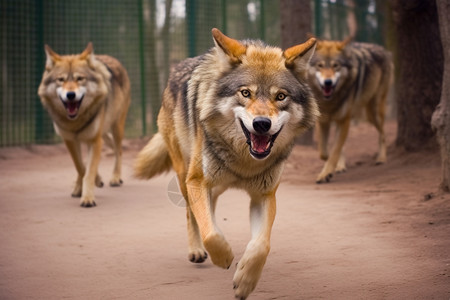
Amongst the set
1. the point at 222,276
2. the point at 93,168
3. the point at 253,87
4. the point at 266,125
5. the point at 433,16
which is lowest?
the point at 222,276

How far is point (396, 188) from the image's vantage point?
597 centimetres

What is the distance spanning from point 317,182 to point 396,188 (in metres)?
1.17

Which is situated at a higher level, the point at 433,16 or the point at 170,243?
the point at 433,16

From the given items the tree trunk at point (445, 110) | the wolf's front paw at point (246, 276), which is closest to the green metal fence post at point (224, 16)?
the tree trunk at point (445, 110)

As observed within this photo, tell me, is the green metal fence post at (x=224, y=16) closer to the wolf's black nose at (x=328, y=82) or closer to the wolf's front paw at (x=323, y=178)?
the wolf's black nose at (x=328, y=82)

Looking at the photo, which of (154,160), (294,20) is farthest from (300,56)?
(294,20)

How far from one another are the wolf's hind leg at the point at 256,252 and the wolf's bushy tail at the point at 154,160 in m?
1.50

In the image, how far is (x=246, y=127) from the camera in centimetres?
312

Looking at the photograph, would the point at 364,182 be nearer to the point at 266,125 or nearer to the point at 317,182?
the point at 317,182

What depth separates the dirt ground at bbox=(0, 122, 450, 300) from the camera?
10.7ft

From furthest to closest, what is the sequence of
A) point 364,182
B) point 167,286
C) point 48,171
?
point 48,171 < point 364,182 < point 167,286

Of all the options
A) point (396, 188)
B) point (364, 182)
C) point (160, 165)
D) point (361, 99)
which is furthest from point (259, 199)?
point (361, 99)

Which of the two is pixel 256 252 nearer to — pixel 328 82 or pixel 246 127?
pixel 246 127

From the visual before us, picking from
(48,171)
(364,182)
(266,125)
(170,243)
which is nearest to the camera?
(266,125)
